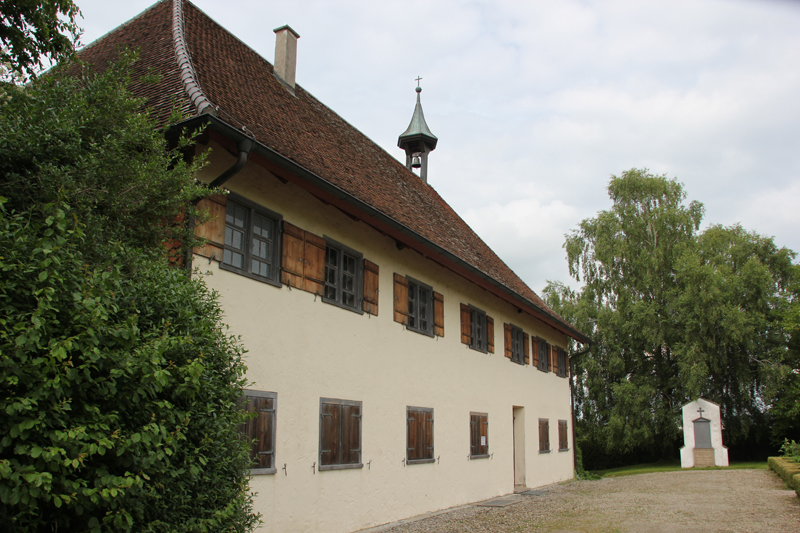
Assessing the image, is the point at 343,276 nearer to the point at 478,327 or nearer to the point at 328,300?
the point at 328,300

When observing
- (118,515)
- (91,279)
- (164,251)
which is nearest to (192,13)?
(164,251)

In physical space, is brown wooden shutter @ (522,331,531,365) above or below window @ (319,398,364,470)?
above

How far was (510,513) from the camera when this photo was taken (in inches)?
494

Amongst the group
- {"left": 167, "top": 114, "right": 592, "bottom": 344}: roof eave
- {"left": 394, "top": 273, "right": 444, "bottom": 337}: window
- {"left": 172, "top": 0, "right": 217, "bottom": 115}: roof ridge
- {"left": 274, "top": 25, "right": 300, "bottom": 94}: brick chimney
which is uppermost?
{"left": 274, "top": 25, "right": 300, "bottom": 94}: brick chimney

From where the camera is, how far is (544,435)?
65.5 ft

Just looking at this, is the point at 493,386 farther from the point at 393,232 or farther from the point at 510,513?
the point at 393,232

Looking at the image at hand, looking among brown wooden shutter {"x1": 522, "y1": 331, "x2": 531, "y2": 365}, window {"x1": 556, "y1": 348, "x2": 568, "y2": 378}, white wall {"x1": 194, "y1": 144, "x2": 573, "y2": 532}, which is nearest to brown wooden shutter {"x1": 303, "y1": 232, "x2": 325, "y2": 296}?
white wall {"x1": 194, "y1": 144, "x2": 573, "y2": 532}

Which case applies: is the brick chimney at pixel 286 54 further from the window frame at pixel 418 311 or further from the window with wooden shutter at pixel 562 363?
the window with wooden shutter at pixel 562 363

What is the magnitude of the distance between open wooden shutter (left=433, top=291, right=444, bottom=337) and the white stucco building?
52 millimetres

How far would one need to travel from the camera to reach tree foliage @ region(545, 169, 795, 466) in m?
28.6

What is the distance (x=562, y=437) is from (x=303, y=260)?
599 inches

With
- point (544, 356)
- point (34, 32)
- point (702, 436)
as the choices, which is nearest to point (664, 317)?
point (702, 436)

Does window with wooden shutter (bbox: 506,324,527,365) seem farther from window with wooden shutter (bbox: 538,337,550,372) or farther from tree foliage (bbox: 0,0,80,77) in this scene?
tree foliage (bbox: 0,0,80,77)

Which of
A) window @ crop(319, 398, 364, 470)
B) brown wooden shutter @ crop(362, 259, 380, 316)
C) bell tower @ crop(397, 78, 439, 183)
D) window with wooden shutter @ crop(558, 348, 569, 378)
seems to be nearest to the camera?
window @ crop(319, 398, 364, 470)
